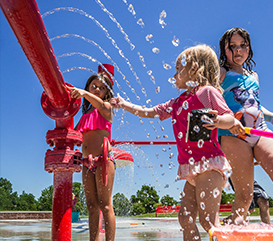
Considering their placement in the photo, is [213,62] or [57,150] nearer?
[57,150]

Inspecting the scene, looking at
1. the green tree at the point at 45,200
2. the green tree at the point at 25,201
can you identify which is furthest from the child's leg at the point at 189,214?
the green tree at the point at 25,201

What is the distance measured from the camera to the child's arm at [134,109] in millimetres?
2340

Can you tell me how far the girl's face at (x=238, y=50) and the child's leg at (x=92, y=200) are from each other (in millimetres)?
1596

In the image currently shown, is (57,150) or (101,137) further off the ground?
(101,137)

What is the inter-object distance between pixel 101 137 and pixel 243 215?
131 centimetres

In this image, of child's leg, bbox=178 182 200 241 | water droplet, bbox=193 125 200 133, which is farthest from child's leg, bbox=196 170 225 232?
water droplet, bbox=193 125 200 133

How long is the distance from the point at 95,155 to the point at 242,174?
46.8 inches

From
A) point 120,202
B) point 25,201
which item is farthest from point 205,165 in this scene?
point 25,201

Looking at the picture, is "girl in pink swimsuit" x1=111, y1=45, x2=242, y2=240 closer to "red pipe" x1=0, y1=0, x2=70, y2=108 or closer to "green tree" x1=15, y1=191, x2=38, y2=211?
"red pipe" x1=0, y1=0, x2=70, y2=108

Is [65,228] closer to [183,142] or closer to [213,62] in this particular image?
[183,142]

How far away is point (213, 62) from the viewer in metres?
2.16

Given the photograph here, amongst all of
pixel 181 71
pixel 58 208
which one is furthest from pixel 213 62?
pixel 58 208

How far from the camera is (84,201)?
3.74 meters

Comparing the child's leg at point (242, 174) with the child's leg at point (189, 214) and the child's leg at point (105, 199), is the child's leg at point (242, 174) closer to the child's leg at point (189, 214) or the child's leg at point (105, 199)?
the child's leg at point (189, 214)
